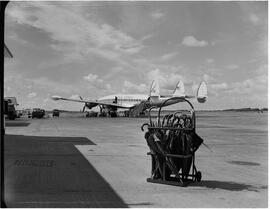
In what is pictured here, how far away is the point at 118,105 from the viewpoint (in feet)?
201

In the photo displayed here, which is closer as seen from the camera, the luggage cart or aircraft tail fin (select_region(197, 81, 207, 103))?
the luggage cart

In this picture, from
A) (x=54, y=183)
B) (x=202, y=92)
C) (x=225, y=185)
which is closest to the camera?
(x=54, y=183)

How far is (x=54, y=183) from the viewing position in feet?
22.6

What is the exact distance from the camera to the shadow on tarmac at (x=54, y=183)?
559cm

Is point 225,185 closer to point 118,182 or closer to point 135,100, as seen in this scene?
point 118,182

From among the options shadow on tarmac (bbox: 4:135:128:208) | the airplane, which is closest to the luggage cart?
shadow on tarmac (bbox: 4:135:128:208)

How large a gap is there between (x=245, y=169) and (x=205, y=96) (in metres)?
53.6

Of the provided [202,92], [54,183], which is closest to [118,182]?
[54,183]

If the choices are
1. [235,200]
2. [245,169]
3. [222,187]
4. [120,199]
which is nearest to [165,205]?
[120,199]

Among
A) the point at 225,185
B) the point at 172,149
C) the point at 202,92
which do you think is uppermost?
the point at 202,92

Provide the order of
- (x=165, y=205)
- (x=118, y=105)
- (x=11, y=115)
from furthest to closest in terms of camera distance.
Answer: (x=118, y=105), (x=11, y=115), (x=165, y=205)

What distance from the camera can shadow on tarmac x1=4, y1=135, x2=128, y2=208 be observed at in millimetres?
5586

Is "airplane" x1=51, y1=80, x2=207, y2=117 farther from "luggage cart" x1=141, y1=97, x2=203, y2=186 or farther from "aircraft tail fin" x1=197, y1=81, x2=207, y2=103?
"luggage cart" x1=141, y1=97, x2=203, y2=186

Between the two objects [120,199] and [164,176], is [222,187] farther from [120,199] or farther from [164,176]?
[120,199]
